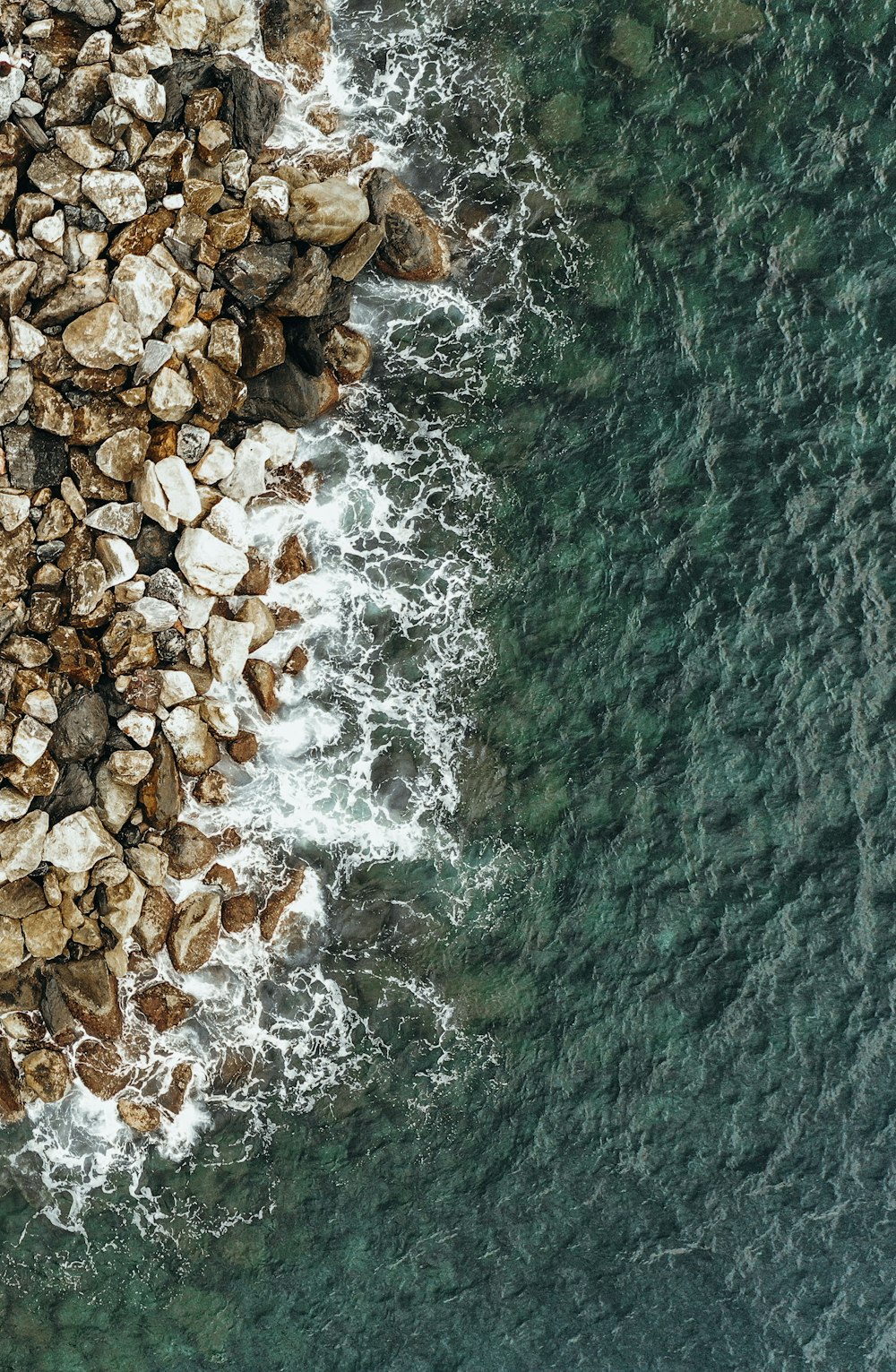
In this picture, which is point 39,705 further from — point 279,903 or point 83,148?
point 83,148

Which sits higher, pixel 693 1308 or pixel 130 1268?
pixel 693 1308

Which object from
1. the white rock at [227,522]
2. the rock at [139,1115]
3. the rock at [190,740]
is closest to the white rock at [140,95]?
the white rock at [227,522]

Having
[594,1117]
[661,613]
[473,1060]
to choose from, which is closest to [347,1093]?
[473,1060]

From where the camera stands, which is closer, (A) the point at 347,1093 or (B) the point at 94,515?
(B) the point at 94,515

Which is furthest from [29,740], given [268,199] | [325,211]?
[325,211]

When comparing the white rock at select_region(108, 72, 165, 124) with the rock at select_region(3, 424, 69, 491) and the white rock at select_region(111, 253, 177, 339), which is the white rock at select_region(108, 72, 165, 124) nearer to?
the white rock at select_region(111, 253, 177, 339)

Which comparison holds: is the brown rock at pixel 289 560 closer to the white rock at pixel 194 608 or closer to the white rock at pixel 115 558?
the white rock at pixel 194 608

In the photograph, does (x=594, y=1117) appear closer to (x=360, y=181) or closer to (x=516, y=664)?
(x=516, y=664)
